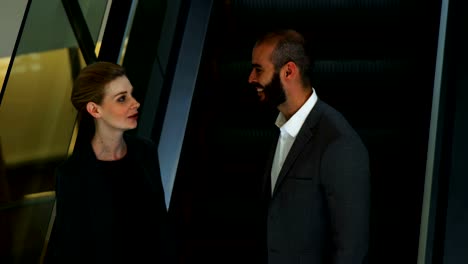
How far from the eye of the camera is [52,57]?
328 centimetres

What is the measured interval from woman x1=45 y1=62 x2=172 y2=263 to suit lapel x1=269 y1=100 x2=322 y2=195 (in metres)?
0.57

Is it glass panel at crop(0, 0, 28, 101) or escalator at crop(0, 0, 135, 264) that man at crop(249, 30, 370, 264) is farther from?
glass panel at crop(0, 0, 28, 101)

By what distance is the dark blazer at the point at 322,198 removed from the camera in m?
2.32

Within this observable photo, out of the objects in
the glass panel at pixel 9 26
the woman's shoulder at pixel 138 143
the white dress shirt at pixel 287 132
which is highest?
the glass panel at pixel 9 26

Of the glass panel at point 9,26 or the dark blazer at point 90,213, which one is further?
the glass panel at point 9,26

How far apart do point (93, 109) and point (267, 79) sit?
26.4 inches

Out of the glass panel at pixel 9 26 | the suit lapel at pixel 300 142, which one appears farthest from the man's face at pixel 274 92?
the glass panel at pixel 9 26

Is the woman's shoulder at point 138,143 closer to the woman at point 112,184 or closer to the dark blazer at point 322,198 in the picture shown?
the woman at point 112,184

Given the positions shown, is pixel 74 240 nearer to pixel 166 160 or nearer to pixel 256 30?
pixel 166 160

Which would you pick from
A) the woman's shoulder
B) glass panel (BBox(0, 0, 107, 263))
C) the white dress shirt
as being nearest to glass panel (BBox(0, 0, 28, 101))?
glass panel (BBox(0, 0, 107, 263))

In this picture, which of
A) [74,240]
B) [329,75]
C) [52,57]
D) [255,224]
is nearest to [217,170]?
[255,224]

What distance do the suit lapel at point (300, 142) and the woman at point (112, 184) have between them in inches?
22.5

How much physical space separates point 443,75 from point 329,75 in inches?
54.3

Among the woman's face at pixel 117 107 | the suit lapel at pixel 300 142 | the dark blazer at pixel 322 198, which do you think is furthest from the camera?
the woman's face at pixel 117 107
